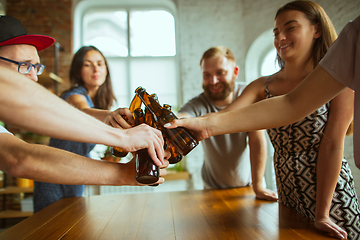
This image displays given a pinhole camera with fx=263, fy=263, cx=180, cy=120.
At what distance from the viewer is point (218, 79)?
1.82 metres

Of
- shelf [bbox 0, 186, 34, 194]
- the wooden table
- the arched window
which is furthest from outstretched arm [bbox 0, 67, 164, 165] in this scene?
the arched window

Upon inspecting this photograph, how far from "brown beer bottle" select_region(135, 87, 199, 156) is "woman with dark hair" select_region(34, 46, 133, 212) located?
0.49 meters

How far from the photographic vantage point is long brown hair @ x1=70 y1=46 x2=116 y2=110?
1.83 meters

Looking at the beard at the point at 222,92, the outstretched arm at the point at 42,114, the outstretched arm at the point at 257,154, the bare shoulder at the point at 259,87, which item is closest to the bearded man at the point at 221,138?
the beard at the point at 222,92

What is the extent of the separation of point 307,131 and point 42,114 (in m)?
0.97

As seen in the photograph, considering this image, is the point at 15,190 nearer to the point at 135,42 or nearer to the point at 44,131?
the point at 135,42

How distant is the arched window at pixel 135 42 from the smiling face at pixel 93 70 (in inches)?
104

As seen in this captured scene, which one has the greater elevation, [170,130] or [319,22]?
[319,22]

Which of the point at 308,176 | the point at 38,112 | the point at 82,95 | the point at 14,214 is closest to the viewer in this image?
the point at 38,112

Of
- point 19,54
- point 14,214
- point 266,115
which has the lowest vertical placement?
point 14,214

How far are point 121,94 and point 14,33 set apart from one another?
3531 mm

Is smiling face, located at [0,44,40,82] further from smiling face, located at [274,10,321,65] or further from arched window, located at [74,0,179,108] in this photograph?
arched window, located at [74,0,179,108]

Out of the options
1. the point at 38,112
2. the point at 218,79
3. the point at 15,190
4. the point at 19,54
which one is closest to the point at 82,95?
the point at 19,54

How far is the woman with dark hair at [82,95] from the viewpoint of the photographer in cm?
152
